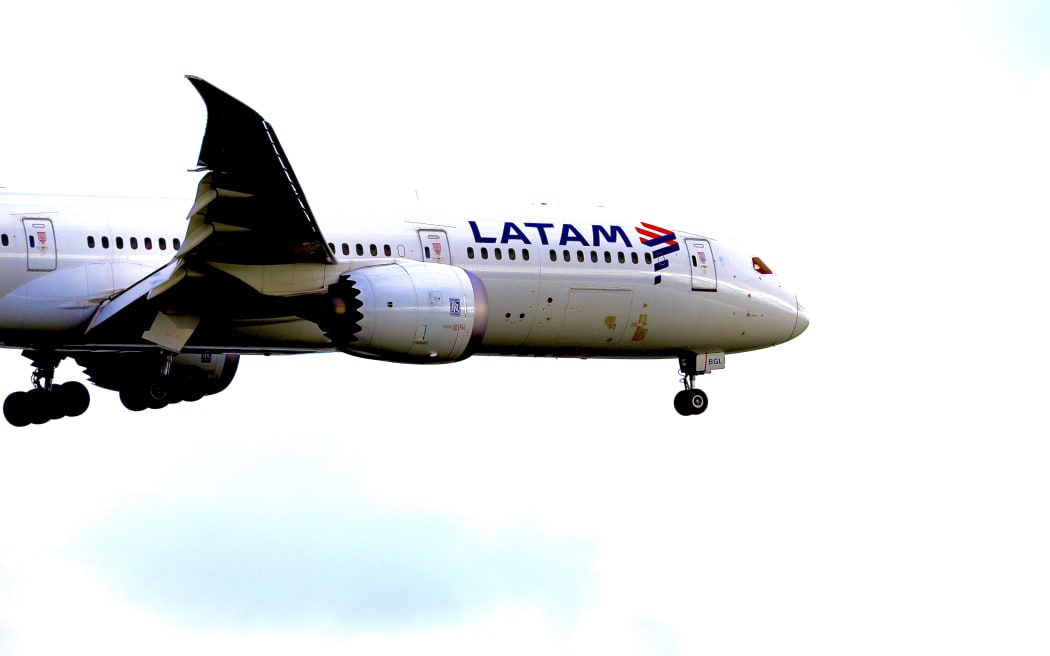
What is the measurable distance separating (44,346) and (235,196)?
4.33 metres

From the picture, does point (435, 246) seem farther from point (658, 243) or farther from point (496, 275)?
point (658, 243)

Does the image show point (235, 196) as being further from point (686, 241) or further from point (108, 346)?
point (686, 241)

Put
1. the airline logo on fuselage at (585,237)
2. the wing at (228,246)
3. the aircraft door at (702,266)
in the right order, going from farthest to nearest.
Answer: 1. the aircraft door at (702,266)
2. the airline logo on fuselage at (585,237)
3. the wing at (228,246)

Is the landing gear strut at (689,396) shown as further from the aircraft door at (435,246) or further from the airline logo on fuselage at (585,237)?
the aircraft door at (435,246)

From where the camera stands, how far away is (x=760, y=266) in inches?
1257

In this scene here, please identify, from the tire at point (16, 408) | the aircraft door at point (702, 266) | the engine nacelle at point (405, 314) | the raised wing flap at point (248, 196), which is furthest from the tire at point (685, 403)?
the tire at point (16, 408)

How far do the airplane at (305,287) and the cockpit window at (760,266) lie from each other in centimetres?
3

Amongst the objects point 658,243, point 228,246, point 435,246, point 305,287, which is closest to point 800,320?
point 658,243

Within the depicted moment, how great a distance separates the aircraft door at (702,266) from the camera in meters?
30.8

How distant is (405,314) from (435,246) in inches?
121

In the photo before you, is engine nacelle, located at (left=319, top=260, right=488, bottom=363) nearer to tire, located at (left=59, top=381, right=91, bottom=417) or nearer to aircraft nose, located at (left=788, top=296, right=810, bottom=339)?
tire, located at (left=59, top=381, right=91, bottom=417)

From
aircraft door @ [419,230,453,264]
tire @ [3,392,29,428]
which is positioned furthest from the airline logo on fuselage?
tire @ [3,392,29,428]

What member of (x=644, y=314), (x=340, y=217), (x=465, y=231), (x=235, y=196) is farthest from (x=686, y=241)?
(x=235, y=196)

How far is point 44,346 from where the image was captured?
27.6 m
